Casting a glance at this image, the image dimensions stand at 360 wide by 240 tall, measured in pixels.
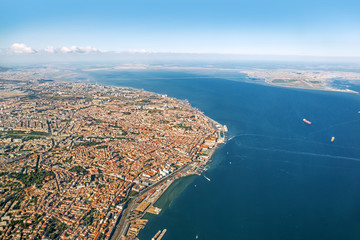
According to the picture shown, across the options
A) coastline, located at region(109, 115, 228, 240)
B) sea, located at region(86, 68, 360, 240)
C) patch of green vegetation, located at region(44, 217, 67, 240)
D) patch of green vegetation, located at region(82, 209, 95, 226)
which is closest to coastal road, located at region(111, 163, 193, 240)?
coastline, located at region(109, 115, 228, 240)

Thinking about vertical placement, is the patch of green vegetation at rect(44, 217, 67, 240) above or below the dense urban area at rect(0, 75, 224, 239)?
below

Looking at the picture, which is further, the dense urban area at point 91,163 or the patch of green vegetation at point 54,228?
the dense urban area at point 91,163

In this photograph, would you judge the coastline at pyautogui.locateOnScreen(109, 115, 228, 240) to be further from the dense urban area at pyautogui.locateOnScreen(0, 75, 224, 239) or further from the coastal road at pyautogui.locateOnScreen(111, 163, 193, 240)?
the dense urban area at pyautogui.locateOnScreen(0, 75, 224, 239)

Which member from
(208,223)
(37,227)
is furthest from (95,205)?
(208,223)

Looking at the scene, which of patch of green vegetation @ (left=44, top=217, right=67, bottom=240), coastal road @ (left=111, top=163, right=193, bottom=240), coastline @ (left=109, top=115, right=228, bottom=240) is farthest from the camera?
coastline @ (left=109, top=115, right=228, bottom=240)

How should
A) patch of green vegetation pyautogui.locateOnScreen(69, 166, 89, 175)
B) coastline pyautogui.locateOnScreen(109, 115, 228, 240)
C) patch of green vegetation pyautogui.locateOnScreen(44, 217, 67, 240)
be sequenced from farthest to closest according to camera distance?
1. patch of green vegetation pyautogui.locateOnScreen(69, 166, 89, 175)
2. coastline pyautogui.locateOnScreen(109, 115, 228, 240)
3. patch of green vegetation pyautogui.locateOnScreen(44, 217, 67, 240)

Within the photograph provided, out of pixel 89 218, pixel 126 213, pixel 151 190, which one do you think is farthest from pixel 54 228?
pixel 151 190

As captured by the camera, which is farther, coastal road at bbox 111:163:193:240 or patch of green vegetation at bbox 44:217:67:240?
coastal road at bbox 111:163:193:240

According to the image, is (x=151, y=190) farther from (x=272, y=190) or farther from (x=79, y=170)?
(x=272, y=190)

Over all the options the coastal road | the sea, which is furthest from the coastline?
the sea

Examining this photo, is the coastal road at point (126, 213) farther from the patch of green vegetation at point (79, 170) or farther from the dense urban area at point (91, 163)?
the patch of green vegetation at point (79, 170)

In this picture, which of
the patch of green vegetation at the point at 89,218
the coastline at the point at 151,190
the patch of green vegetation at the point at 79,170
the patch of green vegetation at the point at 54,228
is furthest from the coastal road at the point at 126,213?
the patch of green vegetation at the point at 79,170

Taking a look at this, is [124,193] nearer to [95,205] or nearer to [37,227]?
[95,205]
